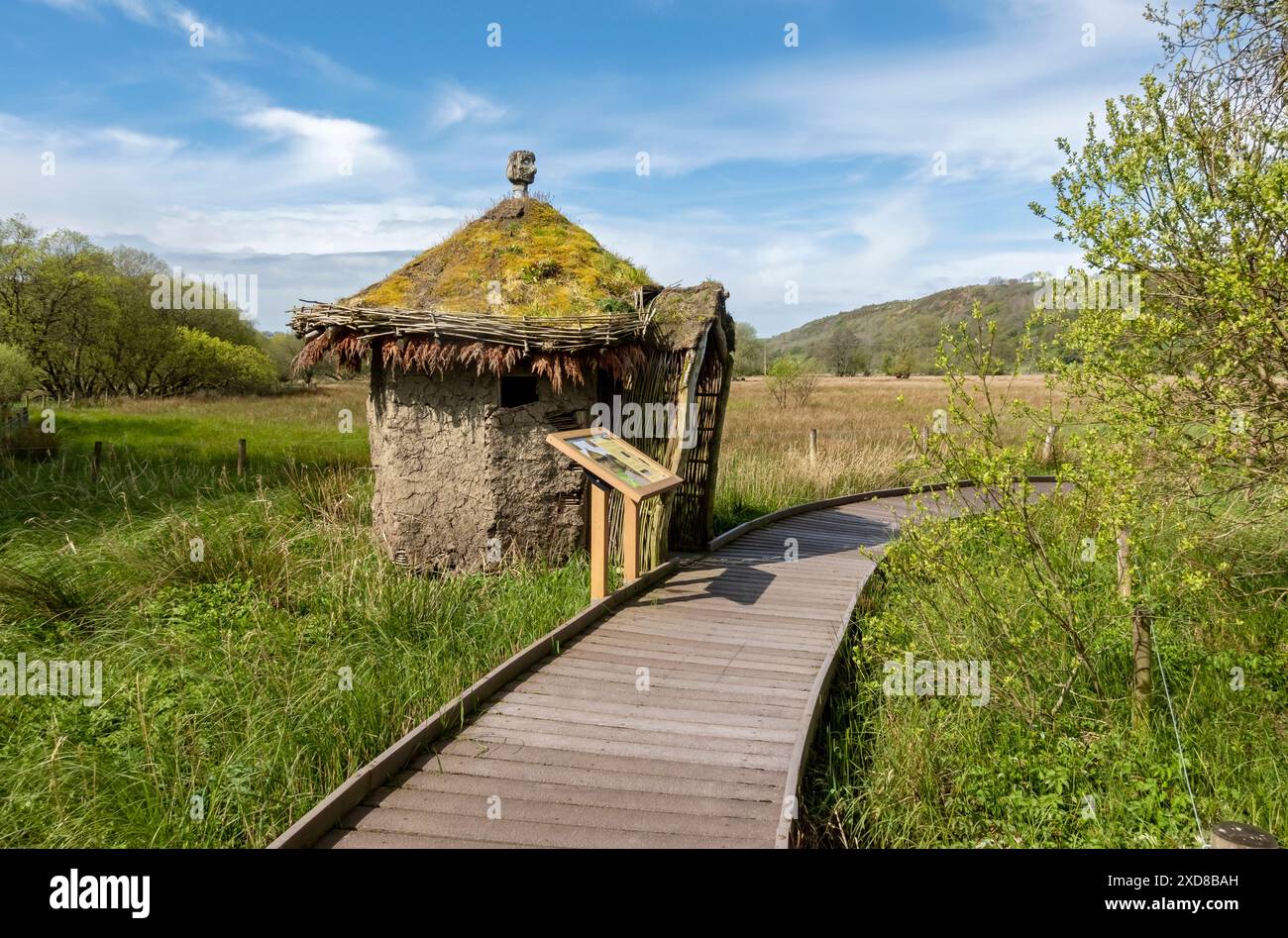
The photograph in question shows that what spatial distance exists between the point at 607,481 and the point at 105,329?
31.2m

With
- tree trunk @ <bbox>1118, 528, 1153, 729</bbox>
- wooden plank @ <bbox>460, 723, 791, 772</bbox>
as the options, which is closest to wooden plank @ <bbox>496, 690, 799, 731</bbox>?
wooden plank @ <bbox>460, 723, 791, 772</bbox>

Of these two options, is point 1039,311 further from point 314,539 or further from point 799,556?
point 314,539

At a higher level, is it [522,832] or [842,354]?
[842,354]

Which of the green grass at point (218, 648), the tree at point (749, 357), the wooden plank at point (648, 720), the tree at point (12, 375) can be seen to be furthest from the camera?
the tree at point (749, 357)

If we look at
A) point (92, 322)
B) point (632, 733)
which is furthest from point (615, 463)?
point (92, 322)

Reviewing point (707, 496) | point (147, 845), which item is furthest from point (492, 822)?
point (707, 496)

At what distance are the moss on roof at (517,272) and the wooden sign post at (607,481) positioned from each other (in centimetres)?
220

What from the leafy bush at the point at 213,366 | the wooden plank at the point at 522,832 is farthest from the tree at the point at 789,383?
the wooden plank at the point at 522,832

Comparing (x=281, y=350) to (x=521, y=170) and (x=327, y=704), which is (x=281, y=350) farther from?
(x=327, y=704)

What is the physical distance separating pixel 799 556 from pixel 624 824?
5.81m

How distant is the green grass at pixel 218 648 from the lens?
4.22m

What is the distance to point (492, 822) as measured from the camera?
12.5 feet

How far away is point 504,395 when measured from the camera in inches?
339

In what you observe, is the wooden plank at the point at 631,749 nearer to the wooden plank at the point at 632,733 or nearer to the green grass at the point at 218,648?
the wooden plank at the point at 632,733
